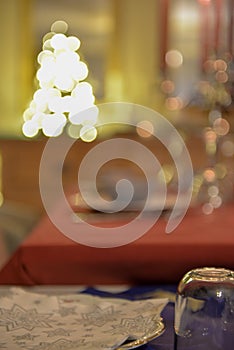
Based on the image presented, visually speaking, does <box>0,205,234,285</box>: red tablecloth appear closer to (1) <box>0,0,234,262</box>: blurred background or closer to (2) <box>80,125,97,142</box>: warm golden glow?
(1) <box>0,0,234,262</box>: blurred background

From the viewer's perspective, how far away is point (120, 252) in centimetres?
102

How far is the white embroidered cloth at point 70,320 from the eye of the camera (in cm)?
63

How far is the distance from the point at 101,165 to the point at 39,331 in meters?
3.18

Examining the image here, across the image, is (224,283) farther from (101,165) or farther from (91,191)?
(101,165)

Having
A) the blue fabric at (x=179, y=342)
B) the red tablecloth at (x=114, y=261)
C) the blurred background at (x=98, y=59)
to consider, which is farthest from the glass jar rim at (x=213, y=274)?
the blurred background at (x=98, y=59)

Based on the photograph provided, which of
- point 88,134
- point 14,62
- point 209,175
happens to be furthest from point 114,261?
point 14,62

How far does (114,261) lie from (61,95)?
13.5 ft

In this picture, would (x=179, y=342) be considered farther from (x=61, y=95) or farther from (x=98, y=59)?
(x=61, y=95)

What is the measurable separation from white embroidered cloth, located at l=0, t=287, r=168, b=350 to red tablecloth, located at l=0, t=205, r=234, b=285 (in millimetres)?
190

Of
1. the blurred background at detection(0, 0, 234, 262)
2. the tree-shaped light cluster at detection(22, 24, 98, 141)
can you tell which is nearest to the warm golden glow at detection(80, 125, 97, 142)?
the tree-shaped light cluster at detection(22, 24, 98, 141)

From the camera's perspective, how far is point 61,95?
16.6 ft

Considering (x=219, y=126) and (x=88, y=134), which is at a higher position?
(x=219, y=126)

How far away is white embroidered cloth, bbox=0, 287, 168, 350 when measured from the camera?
63 centimetres

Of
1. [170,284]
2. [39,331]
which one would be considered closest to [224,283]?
[39,331]
